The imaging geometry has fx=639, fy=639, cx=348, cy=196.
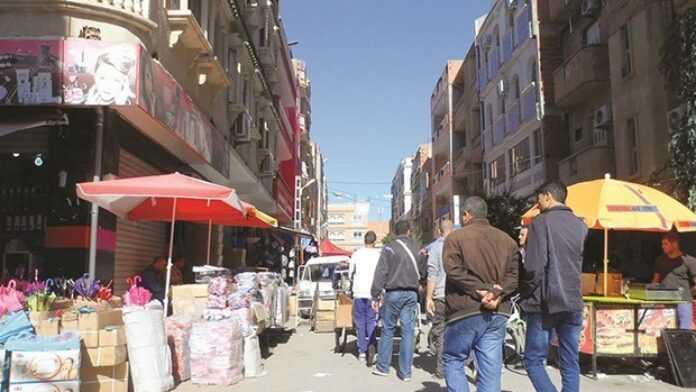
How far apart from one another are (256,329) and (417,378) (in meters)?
2.23

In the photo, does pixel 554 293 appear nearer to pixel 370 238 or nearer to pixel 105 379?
pixel 105 379

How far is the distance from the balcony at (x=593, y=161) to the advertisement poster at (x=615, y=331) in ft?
39.9

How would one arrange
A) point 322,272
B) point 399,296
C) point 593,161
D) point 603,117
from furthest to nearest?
point 322,272 → point 603,117 → point 593,161 → point 399,296

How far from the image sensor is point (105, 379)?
611 centimetres

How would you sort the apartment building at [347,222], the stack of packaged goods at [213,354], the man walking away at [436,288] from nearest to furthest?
the stack of packaged goods at [213,354], the man walking away at [436,288], the apartment building at [347,222]

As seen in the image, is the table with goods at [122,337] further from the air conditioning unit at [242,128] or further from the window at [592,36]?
the window at [592,36]

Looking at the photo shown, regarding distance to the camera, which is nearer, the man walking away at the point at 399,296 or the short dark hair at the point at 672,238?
the man walking away at the point at 399,296

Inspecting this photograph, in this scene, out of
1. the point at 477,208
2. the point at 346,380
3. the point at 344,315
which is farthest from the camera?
the point at 344,315

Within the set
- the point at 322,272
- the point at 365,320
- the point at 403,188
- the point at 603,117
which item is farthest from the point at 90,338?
the point at 403,188

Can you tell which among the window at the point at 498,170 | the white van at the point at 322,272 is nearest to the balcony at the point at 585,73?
the window at the point at 498,170

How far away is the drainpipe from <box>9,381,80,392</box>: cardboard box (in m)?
3.31

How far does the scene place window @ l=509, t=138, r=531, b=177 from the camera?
26.3 meters

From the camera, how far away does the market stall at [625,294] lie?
8.15m

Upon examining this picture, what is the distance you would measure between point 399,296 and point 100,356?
11.6 feet
